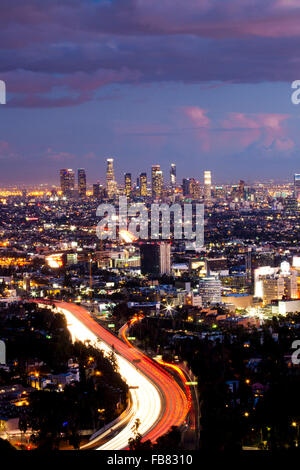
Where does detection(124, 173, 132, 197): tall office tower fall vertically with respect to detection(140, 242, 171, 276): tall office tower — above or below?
above

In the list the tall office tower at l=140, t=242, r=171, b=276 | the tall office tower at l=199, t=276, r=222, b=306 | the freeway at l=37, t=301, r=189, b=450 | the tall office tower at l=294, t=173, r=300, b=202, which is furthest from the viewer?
the tall office tower at l=294, t=173, r=300, b=202

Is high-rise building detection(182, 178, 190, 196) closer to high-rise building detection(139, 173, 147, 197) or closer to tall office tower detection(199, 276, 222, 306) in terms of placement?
high-rise building detection(139, 173, 147, 197)

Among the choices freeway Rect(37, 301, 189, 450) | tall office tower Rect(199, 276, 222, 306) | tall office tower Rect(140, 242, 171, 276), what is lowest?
freeway Rect(37, 301, 189, 450)

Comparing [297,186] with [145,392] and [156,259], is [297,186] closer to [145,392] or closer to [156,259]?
[156,259]

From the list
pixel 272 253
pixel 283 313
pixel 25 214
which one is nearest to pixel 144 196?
pixel 25 214

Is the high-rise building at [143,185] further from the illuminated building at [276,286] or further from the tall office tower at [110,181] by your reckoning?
the illuminated building at [276,286]

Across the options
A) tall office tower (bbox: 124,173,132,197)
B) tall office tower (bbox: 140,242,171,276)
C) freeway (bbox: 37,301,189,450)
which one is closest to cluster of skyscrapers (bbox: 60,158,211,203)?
tall office tower (bbox: 124,173,132,197)

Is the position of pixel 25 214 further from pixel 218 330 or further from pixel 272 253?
pixel 218 330

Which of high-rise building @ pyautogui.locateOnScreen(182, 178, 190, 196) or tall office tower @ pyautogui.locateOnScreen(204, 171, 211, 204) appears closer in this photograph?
high-rise building @ pyautogui.locateOnScreen(182, 178, 190, 196)
